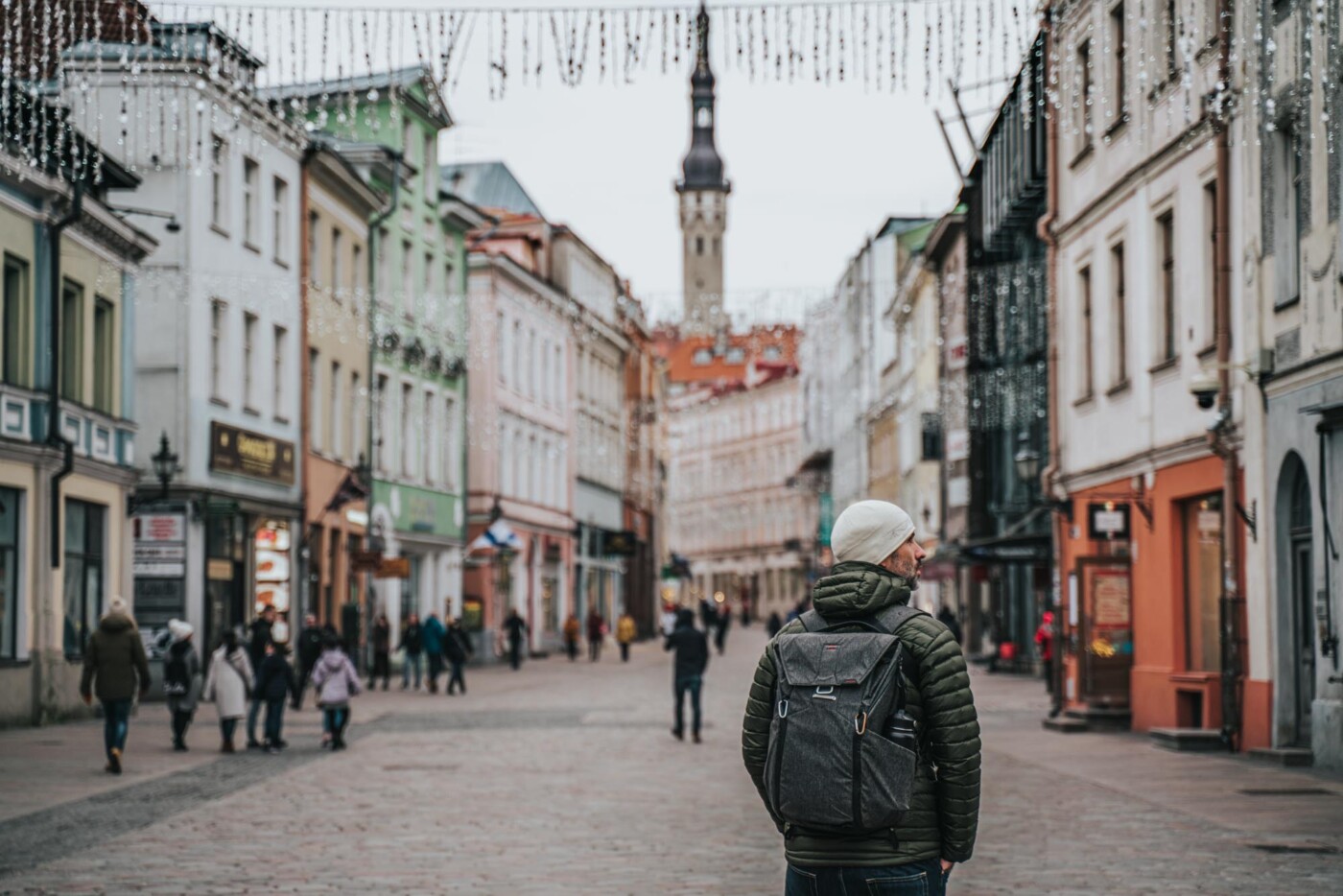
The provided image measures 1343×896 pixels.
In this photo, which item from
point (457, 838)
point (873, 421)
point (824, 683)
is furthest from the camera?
point (873, 421)

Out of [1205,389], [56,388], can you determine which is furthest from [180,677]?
[1205,389]

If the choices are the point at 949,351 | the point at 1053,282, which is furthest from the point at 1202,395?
the point at 949,351

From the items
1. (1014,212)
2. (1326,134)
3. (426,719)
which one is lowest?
(426,719)

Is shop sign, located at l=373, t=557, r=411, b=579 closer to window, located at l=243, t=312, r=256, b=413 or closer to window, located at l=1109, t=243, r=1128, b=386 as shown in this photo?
window, located at l=243, t=312, r=256, b=413

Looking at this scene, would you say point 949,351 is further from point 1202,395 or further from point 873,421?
point 1202,395

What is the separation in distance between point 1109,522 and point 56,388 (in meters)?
13.8

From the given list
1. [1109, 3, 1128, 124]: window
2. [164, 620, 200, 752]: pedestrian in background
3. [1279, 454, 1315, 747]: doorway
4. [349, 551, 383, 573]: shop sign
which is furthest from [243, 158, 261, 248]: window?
[1279, 454, 1315, 747]: doorway

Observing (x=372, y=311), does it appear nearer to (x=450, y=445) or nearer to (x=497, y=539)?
(x=497, y=539)

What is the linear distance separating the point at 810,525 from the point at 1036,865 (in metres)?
115

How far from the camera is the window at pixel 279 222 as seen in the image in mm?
41719

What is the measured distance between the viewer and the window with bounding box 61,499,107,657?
30391mm

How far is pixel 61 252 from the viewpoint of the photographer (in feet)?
97.6

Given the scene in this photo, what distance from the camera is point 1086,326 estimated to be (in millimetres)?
29844

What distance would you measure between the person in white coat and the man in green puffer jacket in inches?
752
